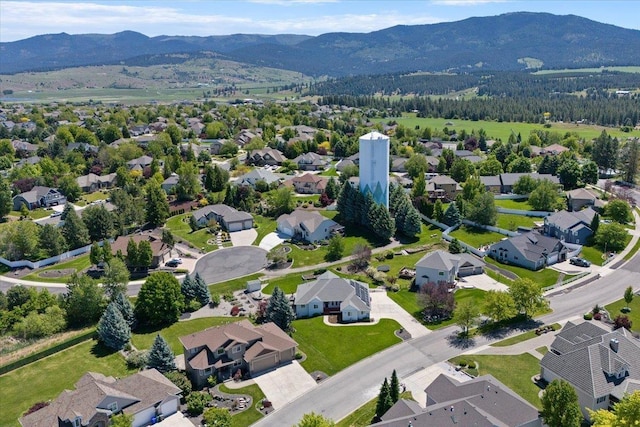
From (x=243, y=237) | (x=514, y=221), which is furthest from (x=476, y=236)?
(x=243, y=237)

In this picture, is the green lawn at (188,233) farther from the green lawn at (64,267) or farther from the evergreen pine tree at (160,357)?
the evergreen pine tree at (160,357)

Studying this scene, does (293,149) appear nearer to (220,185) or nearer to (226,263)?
(220,185)

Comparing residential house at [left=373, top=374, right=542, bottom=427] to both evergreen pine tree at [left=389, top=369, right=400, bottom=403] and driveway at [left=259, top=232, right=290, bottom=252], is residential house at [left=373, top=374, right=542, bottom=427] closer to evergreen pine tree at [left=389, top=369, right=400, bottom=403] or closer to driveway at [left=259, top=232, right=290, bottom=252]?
evergreen pine tree at [left=389, top=369, right=400, bottom=403]

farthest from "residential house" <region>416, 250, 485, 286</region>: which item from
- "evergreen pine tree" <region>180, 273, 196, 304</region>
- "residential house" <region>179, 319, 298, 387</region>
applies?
"evergreen pine tree" <region>180, 273, 196, 304</region>

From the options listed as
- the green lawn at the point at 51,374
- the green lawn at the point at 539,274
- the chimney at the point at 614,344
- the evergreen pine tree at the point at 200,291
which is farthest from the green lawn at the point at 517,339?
the green lawn at the point at 51,374

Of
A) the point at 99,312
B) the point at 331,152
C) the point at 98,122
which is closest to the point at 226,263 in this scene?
the point at 99,312

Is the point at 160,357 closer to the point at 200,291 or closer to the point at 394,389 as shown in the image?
the point at 200,291
